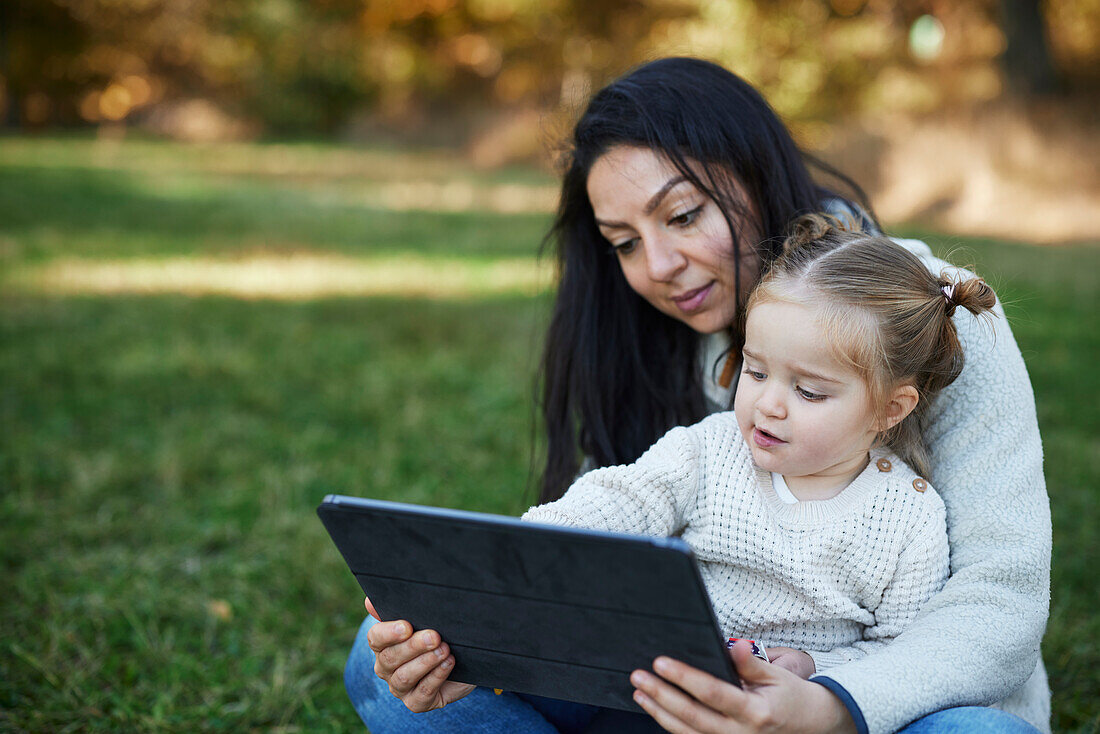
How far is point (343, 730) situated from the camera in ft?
7.14

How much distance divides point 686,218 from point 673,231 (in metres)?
0.03

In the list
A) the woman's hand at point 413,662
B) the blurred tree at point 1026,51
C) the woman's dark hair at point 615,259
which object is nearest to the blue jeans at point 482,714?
the woman's hand at point 413,662

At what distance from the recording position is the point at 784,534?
145cm

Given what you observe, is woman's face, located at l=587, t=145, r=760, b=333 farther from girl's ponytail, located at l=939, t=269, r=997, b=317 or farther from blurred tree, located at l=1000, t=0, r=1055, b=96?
blurred tree, located at l=1000, t=0, r=1055, b=96

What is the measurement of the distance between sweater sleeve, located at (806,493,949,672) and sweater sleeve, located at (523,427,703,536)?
A: 1.00 feet

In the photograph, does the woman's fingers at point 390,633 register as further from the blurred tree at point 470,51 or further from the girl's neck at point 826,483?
the blurred tree at point 470,51

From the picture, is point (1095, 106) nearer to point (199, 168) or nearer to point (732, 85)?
point (732, 85)

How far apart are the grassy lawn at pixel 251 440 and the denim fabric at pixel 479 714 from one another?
57 centimetres

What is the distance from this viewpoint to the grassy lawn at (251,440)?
2354 mm

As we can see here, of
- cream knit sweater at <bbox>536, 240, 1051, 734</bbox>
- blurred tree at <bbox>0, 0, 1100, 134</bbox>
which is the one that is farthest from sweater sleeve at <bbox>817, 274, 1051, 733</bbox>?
blurred tree at <bbox>0, 0, 1100, 134</bbox>

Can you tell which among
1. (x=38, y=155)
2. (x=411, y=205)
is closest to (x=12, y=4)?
(x=38, y=155)

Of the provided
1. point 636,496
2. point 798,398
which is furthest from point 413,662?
point 798,398

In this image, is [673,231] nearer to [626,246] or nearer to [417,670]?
[626,246]

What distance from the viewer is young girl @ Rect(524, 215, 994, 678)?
1.39 meters
